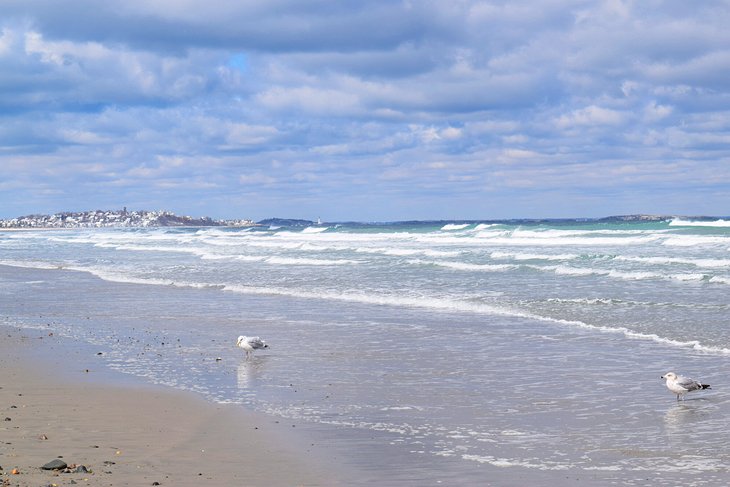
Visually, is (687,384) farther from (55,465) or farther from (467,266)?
(467,266)

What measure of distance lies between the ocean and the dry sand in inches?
19.7

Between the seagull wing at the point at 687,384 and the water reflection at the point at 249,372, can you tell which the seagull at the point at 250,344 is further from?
the seagull wing at the point at 687,384

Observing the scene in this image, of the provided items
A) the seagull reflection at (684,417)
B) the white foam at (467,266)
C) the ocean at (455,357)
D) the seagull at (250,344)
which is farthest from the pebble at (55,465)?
the white foam at (467,266)

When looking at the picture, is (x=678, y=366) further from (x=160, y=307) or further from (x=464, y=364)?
(x=160, y=307)

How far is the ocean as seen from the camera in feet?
24.2

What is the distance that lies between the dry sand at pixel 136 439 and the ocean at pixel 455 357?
1.64ft

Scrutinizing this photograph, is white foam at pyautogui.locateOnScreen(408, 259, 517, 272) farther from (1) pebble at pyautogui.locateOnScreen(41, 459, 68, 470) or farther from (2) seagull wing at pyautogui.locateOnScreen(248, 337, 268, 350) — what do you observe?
(1) pebble at pyautogui.locateOnScreen(41, 459, 68, 470)

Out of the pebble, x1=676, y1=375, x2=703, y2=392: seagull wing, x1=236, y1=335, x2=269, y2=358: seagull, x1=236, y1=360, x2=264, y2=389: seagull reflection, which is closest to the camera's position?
the pebble

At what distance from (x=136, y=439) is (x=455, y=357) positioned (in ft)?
19.0

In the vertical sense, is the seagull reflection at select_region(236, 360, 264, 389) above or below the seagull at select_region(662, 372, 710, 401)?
below

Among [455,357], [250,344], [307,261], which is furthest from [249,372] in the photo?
[307,261]

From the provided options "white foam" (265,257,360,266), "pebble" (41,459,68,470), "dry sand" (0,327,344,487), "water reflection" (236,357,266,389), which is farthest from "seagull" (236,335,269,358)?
"white foam" (265,257,360,266)

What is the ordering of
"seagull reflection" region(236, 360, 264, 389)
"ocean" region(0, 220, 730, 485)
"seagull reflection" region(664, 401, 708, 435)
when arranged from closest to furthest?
1. "ocean" region(0, 220, 730, 485)
2. "seagull reflection" region(664, 401, 708, 435)
3. "seagull reflection" region(236, 360, 264, 389)

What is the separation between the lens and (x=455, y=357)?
492 inches
